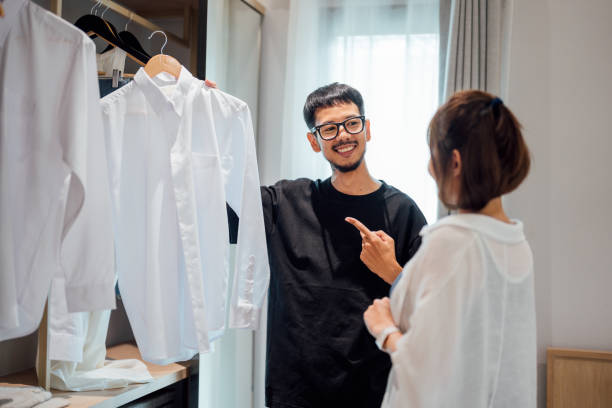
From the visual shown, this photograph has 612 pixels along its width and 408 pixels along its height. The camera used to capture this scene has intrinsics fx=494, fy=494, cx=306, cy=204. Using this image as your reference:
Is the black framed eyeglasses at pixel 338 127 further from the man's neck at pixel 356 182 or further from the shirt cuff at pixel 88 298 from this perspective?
the shirt cuff at pixel 88 298

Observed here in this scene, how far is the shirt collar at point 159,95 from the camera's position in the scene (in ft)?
5.03

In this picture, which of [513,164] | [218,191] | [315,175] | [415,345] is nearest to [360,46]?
[315,175]

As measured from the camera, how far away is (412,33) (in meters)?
2.40

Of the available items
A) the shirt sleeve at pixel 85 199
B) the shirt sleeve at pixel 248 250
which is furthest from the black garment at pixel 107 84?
the shirt sleeve at pixel 85 199

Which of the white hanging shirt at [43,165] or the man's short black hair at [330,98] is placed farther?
the man's short black hair at [330,98]

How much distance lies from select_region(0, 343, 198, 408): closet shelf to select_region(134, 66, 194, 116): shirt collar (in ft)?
3.03

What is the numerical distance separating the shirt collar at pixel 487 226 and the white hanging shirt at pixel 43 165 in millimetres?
837

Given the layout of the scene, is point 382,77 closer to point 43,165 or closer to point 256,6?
point 256,6

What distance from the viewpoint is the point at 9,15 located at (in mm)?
1116

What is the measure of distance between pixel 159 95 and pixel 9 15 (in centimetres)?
48

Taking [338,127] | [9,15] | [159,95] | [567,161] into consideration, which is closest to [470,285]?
[338,127]

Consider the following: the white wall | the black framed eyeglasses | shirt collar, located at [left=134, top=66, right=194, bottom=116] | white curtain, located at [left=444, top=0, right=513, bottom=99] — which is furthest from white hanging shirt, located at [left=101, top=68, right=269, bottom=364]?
the white wall

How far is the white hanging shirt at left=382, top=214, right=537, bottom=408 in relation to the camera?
Result: 1003 millimetres

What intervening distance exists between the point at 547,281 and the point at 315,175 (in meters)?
1.19
